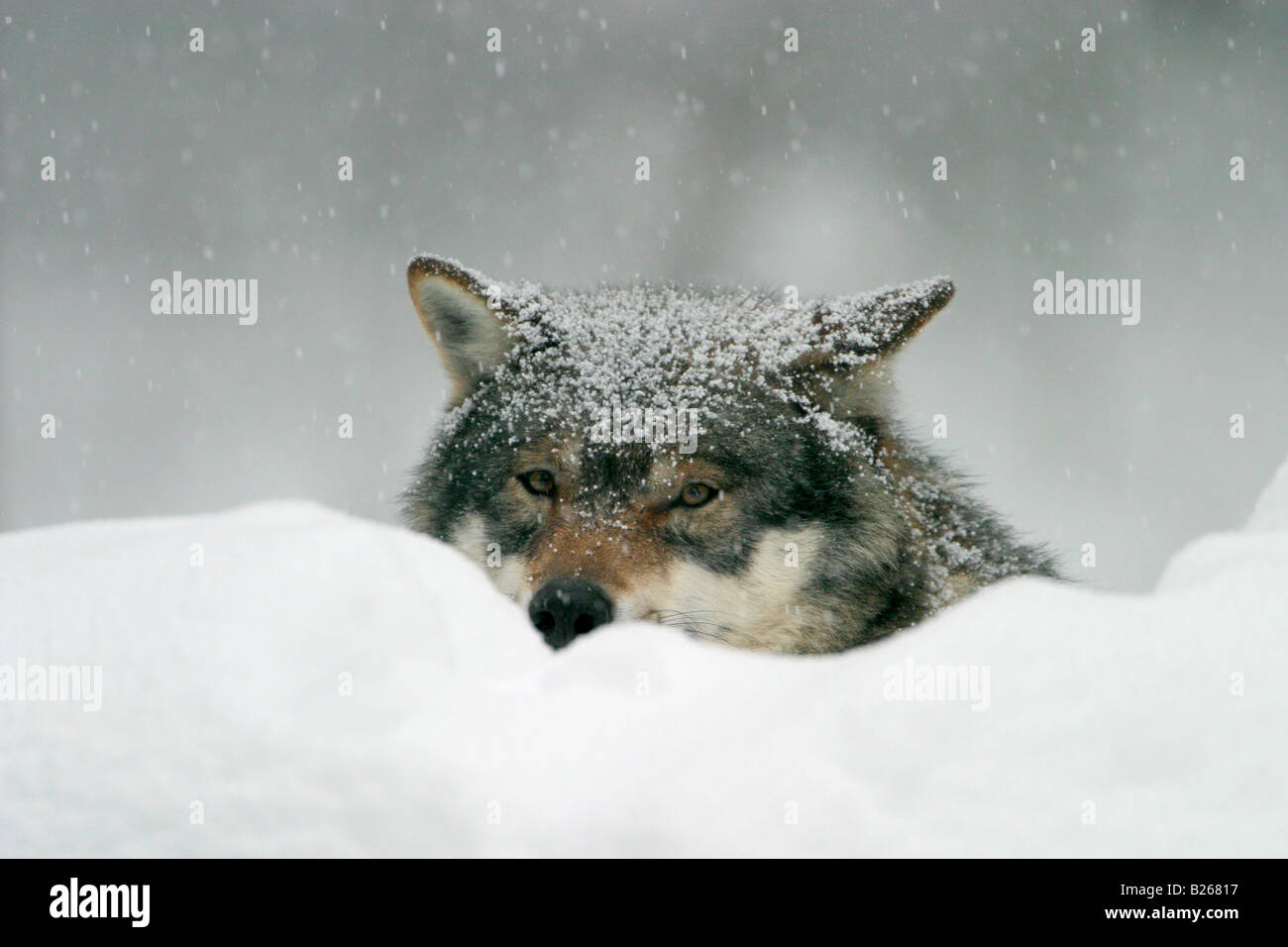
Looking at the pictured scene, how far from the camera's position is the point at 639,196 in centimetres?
947

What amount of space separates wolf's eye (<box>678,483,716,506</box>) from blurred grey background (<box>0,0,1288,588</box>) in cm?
543

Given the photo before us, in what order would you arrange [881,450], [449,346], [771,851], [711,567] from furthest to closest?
1. [449,346]
2. [881,450]
3. [711,567]
4. [771,851]

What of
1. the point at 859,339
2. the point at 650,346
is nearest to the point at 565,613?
the point at 650,346

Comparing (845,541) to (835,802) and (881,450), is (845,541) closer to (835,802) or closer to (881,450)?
(881,450)

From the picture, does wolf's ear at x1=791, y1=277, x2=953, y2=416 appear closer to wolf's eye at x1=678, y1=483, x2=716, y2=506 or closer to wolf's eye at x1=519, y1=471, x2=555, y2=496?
wolf's eye at x1=678, y1=483, x2=716, y2=506

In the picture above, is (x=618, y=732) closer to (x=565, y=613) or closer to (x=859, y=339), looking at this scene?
(x=565, y=613)

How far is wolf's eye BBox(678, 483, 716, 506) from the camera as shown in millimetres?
3221

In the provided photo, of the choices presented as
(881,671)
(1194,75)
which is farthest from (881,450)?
(1194,75)

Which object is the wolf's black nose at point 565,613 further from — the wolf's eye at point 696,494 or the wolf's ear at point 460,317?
the wolf's ear at point 460,317

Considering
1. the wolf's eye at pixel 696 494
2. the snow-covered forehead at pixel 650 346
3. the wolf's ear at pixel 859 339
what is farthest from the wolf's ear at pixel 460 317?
the wolf's ear at pixel 859 339

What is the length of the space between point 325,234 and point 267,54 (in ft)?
4.94

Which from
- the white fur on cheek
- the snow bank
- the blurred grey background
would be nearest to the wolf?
the white fur on cheek

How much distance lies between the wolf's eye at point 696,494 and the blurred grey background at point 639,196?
5425 millimetres
